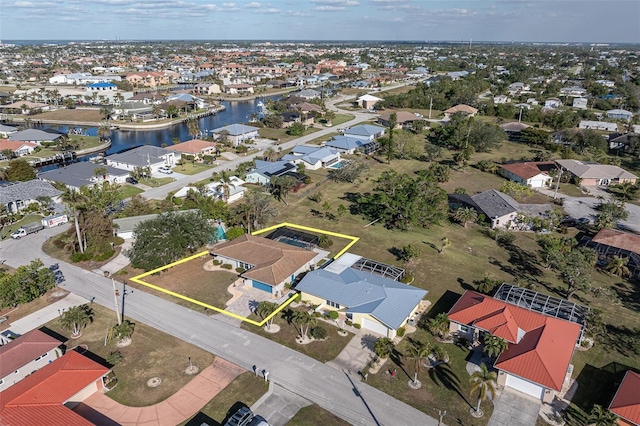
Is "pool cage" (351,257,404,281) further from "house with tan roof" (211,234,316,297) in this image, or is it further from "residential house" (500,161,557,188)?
"residential house" (500,161,557,188)

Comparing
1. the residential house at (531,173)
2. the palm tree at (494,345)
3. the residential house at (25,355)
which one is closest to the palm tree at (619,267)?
the palm tree at (494,345)

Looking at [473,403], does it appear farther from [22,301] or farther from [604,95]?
[604,95]

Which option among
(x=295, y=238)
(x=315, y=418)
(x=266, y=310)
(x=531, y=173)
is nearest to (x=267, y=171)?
(x=295, y=238)

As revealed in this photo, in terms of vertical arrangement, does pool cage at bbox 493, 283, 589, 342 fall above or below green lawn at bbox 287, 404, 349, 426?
above

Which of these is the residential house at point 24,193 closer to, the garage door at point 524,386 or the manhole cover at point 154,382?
the manhole cover at point 154,382

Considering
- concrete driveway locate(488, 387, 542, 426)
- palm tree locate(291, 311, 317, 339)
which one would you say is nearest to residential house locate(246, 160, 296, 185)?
palm tree locate(291, 311, 317, 339)

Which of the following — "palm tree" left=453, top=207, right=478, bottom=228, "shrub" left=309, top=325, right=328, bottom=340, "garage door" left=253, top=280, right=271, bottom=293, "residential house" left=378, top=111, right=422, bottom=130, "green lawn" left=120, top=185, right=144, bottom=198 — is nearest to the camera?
"shrub" left=309, top=325, right=328, bottom=340

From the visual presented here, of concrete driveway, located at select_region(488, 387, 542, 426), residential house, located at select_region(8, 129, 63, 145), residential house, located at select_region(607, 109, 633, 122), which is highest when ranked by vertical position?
residential house, located at select_region(607, 109, 633, 122)
